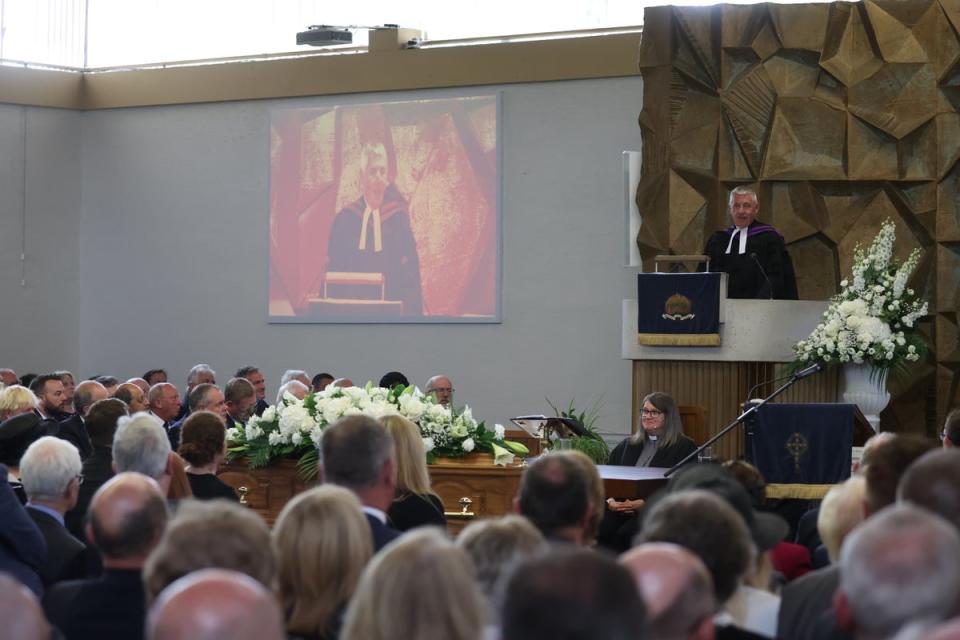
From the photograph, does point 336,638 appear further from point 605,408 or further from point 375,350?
point 375,350

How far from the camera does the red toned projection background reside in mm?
13656

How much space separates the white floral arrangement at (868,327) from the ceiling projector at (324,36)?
636cm

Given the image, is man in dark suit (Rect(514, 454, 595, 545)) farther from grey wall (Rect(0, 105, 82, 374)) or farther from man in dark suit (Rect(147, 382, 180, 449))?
grey wall (Rect(0, 105, 82, 374))

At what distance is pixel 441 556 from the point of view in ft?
7.22

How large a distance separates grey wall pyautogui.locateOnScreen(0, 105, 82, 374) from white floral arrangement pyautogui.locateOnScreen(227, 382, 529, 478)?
29.3 feet

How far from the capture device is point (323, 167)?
14281 mm

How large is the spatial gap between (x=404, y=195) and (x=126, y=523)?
1085 centimetres

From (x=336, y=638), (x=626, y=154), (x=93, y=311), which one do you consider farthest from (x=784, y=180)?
(x=336, y=638)

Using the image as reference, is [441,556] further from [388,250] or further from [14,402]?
[388,250]

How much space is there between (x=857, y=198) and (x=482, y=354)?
13.5 ft

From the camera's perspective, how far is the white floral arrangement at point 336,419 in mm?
6824

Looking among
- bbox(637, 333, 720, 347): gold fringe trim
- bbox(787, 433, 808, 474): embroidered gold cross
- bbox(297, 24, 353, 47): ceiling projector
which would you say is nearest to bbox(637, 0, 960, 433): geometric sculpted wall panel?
bbox(637, 333, 720, 347): gold fringe trim

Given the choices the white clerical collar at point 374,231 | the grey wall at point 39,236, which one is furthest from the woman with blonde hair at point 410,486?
the grey wall at point 39,236

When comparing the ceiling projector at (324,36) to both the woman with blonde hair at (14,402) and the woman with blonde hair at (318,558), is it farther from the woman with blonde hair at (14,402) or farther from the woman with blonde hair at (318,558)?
the woman with blonde hair at (318,558)
